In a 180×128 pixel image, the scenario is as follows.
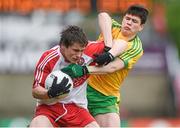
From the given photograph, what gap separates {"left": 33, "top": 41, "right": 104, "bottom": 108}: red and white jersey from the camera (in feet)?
35.0

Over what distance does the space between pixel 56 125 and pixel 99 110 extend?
89 cm

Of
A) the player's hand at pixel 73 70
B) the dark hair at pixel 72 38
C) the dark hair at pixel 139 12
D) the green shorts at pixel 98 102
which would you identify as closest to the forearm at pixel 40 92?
the player's hand at pixel 73 70

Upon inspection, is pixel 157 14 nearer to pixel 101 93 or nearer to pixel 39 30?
pixel 39 30

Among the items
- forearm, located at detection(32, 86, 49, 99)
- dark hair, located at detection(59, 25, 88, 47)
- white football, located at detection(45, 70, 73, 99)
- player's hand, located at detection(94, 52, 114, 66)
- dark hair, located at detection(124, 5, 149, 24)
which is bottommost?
forearm, located at detection(32, 86, 49, 99)

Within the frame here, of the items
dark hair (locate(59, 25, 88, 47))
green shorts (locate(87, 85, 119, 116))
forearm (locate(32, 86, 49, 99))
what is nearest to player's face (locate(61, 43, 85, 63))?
dark hair (locate(59, 25, 88, 47))

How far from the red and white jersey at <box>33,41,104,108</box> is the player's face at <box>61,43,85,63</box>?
10cm

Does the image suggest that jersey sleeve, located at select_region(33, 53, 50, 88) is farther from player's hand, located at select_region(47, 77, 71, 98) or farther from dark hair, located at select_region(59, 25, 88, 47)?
Answer: dark hair, located at select_region(59, 25, 88, 47)

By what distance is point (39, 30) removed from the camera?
1033 inches

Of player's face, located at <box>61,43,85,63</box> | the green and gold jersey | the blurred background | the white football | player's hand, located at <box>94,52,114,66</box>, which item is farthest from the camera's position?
the blurred background

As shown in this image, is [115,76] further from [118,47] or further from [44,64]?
[44,64]

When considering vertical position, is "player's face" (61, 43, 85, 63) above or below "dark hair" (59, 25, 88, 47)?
below

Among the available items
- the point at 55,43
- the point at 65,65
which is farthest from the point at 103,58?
the point at 55,43

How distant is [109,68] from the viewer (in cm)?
1127

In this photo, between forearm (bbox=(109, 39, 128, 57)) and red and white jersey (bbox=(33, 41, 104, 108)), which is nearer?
red and white jersey (bbox=(33, 41, 104, 108))
